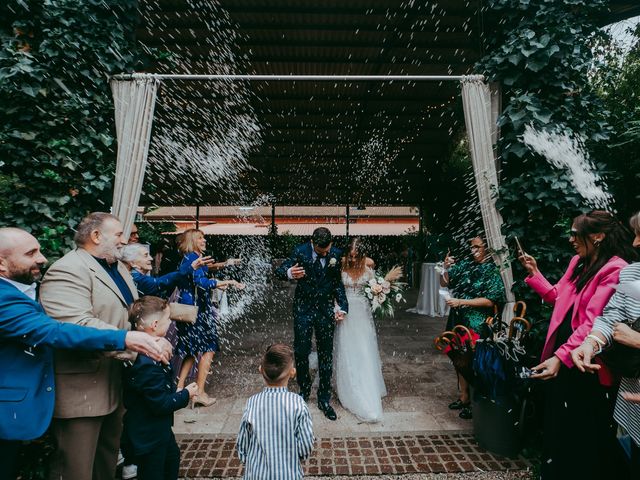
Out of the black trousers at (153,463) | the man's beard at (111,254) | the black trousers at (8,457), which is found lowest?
the black trousers at (153,463)

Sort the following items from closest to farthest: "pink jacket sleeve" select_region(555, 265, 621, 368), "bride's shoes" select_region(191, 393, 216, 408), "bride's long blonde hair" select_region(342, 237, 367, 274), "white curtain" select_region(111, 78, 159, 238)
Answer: "pink jacket sleeve" select_region(555, 265, 621, 368), "white curtain" select_region(111, 78, 159, 238), "bride's shoes" select_region(191, 393, 216, 408), "bride's long blonde hair" select_region(342, 237, 367, 274)

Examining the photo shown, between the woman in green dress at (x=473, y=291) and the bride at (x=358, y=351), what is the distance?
0.87m

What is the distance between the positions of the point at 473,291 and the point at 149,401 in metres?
3.12

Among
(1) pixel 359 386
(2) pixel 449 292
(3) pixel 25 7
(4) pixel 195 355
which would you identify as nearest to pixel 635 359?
(2) pixel 449 292

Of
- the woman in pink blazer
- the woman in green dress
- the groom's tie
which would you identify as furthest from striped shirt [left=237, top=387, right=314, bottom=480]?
the woman in green dress

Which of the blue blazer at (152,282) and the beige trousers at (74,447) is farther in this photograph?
the blue blazer at (152,282)

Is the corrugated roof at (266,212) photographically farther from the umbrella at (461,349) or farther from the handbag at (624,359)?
the handbag at (624,359)

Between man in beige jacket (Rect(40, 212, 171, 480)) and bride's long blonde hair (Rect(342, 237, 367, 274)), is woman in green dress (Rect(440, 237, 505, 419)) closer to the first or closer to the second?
bride's long blonde hair (Rect(342, 237, 367, 274))

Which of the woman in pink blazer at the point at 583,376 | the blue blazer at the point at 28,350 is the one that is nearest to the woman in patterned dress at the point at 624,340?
the woman in pink blazer at the point at 583,376

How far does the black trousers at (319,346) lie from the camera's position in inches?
156

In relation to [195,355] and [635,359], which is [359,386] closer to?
[195,355]

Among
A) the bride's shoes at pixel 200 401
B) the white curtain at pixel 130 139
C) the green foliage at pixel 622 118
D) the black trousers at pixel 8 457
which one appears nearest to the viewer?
the black trousers at pixel 8 457

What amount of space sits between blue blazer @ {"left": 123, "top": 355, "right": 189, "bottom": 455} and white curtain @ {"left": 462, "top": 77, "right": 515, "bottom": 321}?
3039mm

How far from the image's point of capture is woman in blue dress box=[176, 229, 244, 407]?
4.12 metres
